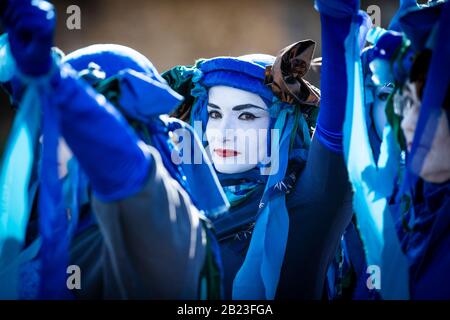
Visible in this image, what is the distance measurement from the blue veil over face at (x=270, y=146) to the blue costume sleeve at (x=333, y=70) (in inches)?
16.6

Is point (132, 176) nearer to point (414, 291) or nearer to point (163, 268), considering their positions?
point (163, 268)

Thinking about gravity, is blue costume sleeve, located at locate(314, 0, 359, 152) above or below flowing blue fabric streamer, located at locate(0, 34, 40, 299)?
above

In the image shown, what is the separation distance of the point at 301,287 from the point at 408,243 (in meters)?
0.78

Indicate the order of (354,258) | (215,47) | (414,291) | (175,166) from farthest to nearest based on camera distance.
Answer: (215,47)
(354,258)
(175,166)
(414,291)

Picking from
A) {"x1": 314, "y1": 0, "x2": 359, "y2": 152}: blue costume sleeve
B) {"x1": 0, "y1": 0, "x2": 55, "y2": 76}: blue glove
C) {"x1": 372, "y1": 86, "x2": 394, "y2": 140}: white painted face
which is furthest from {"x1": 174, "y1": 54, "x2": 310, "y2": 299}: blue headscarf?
{"x1": 0, "y1": 0, "x2": 55, "y2": 76}: blue glove

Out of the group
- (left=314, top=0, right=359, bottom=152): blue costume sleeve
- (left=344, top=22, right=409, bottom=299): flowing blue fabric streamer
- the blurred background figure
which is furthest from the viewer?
the blurred background figure

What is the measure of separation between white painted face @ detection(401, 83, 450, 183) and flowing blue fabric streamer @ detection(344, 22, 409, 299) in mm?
112

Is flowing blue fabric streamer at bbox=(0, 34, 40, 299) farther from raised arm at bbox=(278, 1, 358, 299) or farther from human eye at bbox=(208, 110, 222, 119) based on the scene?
human eye at bbox=(208, 110, 222, 119)

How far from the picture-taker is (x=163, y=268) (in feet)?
5.09

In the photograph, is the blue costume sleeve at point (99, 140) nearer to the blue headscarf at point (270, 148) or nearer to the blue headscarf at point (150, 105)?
the blue headscarf at point (150, 105)

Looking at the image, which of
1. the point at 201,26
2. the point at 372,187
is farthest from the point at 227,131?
the point at 201,26

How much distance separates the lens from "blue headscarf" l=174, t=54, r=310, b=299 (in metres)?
2.35
